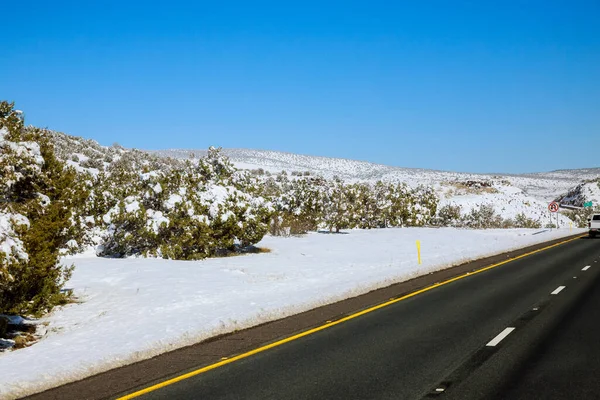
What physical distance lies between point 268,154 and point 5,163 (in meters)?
162

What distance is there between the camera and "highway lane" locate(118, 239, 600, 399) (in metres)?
6.84

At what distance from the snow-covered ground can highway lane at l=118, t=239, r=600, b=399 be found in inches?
62.7

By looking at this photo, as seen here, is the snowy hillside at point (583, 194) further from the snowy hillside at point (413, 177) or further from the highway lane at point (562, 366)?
the highway lane at point (562, 366)

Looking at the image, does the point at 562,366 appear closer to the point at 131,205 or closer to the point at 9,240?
A: the point at 9,240

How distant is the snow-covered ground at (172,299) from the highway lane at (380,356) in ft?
5.22

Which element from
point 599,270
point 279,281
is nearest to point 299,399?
point 279,281

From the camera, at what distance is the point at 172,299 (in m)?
13.6

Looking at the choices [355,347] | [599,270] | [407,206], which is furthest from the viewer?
[407,206]

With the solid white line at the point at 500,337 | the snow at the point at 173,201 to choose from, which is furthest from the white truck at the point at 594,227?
the solid white line at the point at 500,337

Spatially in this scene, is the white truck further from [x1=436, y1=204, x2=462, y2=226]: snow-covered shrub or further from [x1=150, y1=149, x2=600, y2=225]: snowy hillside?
[x1=150, y1=149, x2=600, y2=225]: snowy hillside

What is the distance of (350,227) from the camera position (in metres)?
47.1

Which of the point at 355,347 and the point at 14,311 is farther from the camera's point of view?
the point at 14,311

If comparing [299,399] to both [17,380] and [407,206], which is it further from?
[407,206]

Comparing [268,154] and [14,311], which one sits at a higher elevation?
[268,154]
